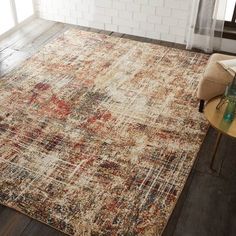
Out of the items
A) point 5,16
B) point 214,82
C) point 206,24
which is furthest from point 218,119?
point 5,16

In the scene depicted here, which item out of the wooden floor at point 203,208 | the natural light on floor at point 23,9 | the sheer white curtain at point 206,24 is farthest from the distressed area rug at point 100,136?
the natural light on floor at point 23,9

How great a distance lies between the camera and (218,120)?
89.7 inches

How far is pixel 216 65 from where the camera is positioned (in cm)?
284

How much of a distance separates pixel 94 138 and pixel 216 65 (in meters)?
1.20

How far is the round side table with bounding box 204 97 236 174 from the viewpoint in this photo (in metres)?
2.19

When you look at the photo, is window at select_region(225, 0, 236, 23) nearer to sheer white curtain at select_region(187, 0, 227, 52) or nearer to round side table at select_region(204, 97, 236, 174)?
sheer white curtain at select_region(187, 0, 227, 52)

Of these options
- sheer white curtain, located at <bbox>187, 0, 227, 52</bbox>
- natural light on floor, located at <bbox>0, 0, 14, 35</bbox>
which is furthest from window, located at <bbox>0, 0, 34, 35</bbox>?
sheer white curtain, located at <bbox>187, 0, 227, 52</bbox>

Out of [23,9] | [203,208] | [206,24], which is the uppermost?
[206,24]

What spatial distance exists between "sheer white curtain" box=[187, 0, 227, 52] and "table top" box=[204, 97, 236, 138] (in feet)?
5.34

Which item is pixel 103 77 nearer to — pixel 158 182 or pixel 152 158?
pixel 152 158

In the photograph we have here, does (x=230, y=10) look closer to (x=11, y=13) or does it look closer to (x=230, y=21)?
(x=230, y=21)

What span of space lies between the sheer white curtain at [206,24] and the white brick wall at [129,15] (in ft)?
0.79

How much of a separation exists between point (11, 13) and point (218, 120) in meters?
3.29

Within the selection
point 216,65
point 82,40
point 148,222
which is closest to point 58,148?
point 148,222
